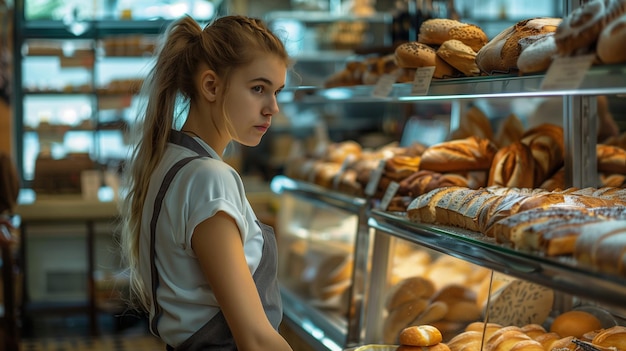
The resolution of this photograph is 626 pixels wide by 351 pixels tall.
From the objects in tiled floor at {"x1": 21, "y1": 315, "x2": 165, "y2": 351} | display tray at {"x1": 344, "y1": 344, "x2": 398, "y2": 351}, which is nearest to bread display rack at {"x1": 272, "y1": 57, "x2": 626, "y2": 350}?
display tray at {"x1": 344, "y1": 344, "x2": 398, "y2": 351}

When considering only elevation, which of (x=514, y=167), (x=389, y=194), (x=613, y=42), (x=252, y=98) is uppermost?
(x=613, y=42)

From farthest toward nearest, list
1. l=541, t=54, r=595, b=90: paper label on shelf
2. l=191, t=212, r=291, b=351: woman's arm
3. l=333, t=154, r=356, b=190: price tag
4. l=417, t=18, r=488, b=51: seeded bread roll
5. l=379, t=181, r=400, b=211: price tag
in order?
l=333, t=154, r=356, b=190: price tag
l=379, t=181, r=400, b=211: price tag
l=417, t=18, r=488, b=51: seeded bread roll
l=191, t=212, r=291, b=351: woman's arm
l=541, t=54, r=595, b=90: paper label on shelf

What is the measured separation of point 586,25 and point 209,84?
74 cm

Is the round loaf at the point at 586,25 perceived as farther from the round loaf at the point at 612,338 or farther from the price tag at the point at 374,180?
the price tag at the point at 374,180

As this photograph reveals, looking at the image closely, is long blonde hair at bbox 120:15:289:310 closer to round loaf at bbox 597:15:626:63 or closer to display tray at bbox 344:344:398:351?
display tray at bbox 344:344:398:351

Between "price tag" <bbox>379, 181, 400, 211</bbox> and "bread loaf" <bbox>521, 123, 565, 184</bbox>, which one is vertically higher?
"bread loaf" <bbox>521, 123, 565, 184</bbox>

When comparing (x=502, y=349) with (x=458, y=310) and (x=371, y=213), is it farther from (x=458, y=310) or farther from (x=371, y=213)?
(x=371, y=213)

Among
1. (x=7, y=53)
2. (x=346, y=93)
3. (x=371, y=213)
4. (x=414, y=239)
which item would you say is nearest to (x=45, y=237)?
(x=7, y=53)

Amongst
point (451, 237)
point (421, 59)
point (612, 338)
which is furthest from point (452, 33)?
point (612, 338)

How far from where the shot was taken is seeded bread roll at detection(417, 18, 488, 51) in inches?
83.3

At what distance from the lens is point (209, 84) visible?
1606 mm

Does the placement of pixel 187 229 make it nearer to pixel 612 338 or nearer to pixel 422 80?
pixel 422 80

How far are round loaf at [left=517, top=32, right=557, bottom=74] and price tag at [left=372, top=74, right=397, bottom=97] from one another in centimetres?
76

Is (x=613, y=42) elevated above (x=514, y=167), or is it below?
above
